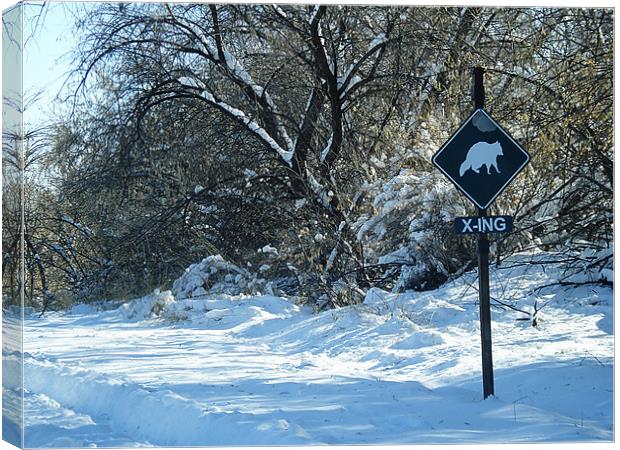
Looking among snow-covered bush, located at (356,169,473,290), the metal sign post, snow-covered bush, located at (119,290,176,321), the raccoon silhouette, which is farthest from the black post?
snow-covered bush, located at (119,290,176,321)

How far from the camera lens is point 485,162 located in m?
6.32

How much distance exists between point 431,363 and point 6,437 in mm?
3342

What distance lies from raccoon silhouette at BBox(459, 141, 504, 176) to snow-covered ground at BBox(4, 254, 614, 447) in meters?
1.64

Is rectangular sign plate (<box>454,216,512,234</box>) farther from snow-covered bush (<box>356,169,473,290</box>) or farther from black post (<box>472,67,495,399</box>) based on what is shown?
snow-covered bush (<box>356,169,473,290</box>)

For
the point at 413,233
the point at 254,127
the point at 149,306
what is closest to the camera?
the point at 413,233

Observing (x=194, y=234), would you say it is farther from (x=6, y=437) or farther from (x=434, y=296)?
(x=6, y=437)

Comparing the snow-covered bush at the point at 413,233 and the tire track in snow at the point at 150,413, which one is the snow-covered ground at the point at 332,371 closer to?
the tire track in snow at the point at 150,413

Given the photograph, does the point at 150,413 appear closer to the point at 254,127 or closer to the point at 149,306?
the point at 149,306

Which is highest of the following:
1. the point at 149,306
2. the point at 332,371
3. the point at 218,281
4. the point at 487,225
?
the point at 487,225

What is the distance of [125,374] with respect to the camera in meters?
7.10

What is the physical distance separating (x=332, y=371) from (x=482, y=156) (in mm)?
2226

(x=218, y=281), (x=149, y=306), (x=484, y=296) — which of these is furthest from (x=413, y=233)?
(x=484, y=296)

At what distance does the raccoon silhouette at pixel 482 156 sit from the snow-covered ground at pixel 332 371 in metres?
1.64

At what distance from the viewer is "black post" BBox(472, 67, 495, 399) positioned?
250 inches
